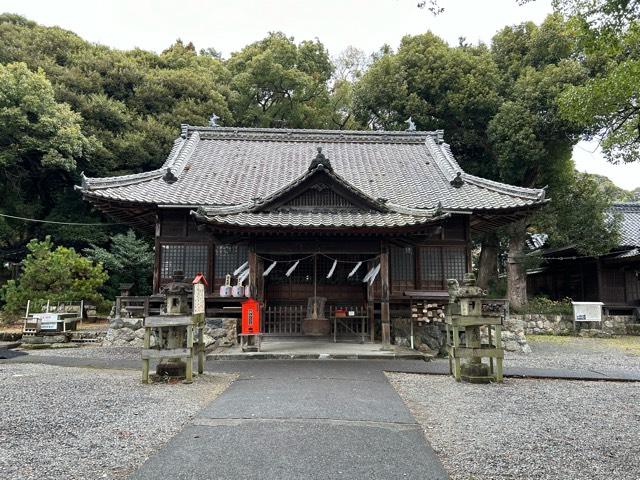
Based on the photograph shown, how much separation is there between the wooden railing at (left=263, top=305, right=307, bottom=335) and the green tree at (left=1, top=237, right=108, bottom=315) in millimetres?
9495

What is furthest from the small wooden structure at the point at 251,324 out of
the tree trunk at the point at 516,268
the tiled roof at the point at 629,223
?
the tiled roof at the point at 629,223

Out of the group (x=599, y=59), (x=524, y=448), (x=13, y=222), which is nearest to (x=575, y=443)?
(x=524, y=448)

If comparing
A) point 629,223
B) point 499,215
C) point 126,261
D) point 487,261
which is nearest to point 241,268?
point 499,215

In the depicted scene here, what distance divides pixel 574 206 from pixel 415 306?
13.3 meters

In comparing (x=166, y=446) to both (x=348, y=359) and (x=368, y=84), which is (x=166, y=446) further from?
(x=368, y=84)

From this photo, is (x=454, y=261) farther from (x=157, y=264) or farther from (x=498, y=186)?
(x=157, y=264)

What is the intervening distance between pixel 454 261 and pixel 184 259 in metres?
9.33

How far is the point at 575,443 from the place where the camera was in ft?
16.2

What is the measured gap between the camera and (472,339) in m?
8.69

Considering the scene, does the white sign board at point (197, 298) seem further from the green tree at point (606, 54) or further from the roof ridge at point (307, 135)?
the roof ridge at point (307, 135)

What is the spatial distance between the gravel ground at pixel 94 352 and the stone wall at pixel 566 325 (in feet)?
55.5

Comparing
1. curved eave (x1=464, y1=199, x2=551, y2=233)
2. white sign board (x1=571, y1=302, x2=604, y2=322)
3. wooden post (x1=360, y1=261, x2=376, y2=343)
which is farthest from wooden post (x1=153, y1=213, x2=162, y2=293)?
white sign board (x1=571, y1=302, x2=604, y2=322)

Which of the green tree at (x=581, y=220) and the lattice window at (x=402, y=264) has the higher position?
the green tree at (x=581, y=220)

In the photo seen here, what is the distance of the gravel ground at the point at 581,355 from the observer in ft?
36.9
